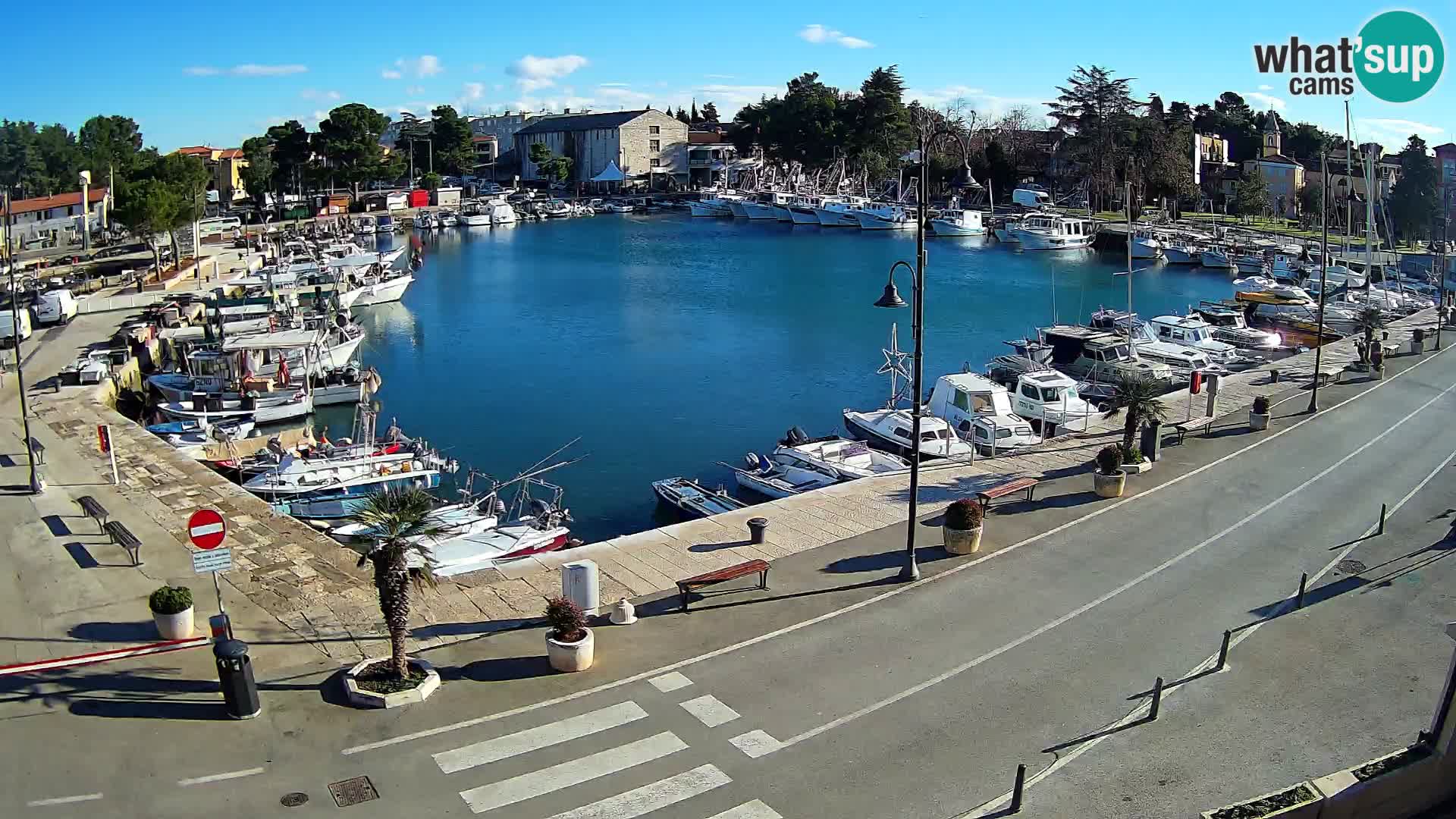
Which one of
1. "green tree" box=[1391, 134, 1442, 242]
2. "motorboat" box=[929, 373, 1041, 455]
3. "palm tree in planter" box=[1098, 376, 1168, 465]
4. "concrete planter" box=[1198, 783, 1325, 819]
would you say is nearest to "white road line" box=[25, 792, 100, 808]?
"concrete planter" box=[1198, 783, 1325, 819]

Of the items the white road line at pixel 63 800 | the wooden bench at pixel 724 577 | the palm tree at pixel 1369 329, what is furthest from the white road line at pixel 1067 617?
the palm tree at pixel 1369 329

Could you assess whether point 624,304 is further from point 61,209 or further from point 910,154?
point 910,154

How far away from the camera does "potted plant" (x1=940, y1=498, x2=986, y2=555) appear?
19625mm

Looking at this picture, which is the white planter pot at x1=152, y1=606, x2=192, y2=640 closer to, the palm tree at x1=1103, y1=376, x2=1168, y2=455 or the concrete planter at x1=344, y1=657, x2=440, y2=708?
the concrete planter at x1=344, y1=657, x2=440, y2=708

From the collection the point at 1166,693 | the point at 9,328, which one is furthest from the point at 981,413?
the point at 9,328

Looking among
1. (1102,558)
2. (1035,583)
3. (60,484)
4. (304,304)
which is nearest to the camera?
(1035,583)

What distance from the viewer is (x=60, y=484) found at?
25359 millimetres

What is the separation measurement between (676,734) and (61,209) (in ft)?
304

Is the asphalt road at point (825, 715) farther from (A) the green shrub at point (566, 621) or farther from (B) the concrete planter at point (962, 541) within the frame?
(A) the green shrub at point (566, 621)

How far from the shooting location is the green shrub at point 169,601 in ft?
52.2

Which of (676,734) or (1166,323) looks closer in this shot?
(676,734)

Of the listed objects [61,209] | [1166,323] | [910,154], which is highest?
[61,209]

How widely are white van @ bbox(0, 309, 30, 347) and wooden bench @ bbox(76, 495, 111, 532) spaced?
25.2m

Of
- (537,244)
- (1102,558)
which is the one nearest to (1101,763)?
(1102,558)
